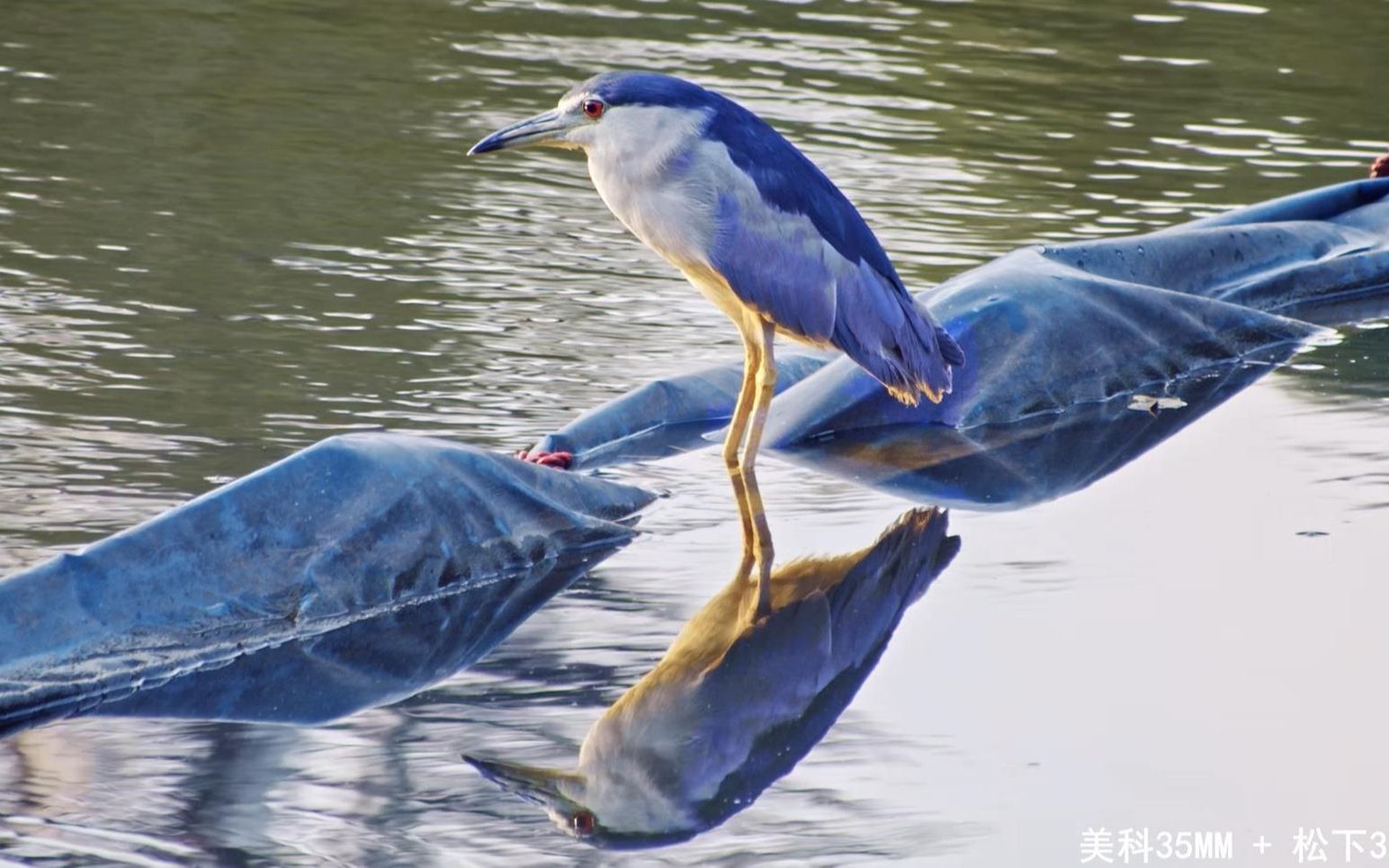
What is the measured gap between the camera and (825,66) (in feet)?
43.4

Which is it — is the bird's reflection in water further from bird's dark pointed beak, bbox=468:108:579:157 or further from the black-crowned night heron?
bird's dark pointed beak, bbox=468:108:579:157

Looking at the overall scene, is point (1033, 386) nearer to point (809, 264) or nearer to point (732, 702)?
point (809, 264)

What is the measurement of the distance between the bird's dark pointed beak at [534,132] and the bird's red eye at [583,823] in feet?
8.28

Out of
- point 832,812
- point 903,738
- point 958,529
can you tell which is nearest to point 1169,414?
point 958,529

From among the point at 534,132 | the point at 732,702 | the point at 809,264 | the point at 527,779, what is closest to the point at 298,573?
the point at 527,779

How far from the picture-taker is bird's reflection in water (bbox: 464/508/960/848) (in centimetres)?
420

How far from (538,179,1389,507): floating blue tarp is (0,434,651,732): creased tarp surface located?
0.85 metres

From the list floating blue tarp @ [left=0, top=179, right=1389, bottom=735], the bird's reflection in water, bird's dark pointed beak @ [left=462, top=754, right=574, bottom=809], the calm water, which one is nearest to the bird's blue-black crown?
floating blue tarp @ [left=0, top=179, right=1389, bottom=735]

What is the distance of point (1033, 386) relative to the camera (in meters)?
7.24

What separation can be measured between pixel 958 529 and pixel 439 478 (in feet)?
5.54

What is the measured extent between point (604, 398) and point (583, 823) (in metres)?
3.17

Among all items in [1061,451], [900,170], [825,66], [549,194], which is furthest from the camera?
[825,66]

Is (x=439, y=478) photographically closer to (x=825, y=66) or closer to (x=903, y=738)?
(x=903, y=738)

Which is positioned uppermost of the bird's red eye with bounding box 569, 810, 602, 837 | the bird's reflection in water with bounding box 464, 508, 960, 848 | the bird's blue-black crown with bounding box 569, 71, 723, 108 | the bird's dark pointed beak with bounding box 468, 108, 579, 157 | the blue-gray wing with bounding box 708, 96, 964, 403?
the bird's blue-black crown with bounding box 569, 71, 723, 108
